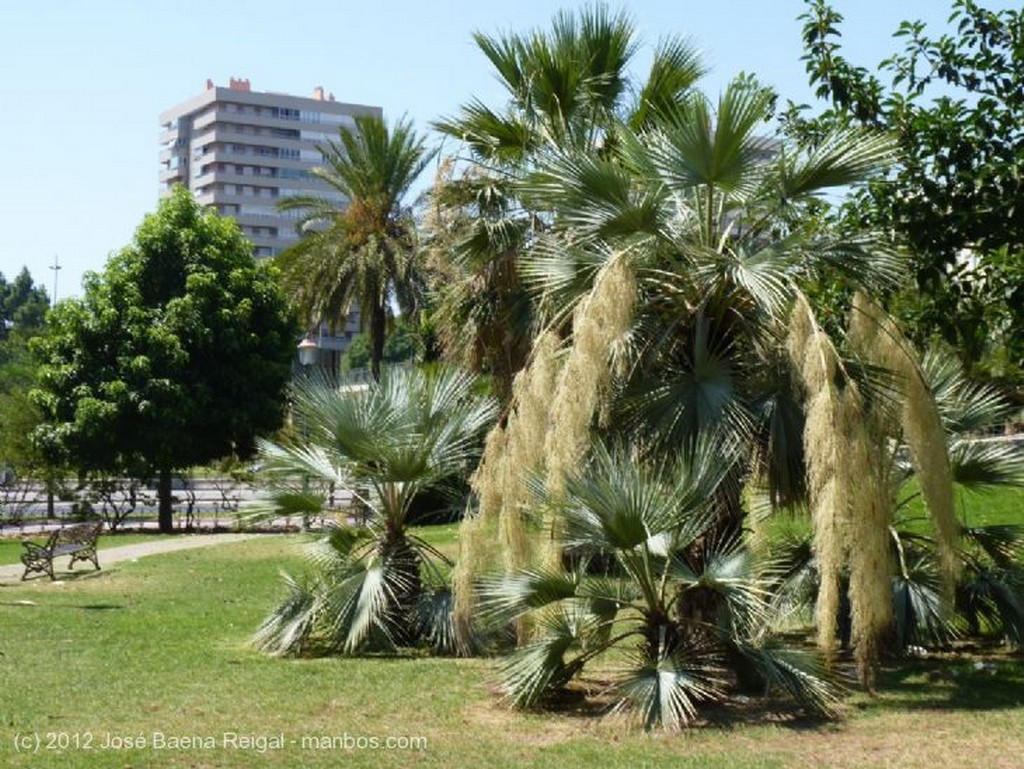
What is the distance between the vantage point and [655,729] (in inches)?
380

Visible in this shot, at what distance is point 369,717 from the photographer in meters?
10.2

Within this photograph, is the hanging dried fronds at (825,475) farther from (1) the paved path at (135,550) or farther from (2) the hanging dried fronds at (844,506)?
(1) the paved path at (135,550)

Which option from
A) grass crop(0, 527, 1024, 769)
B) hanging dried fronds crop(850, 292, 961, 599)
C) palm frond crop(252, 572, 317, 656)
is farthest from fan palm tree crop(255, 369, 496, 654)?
hanging dried fronds crop(850, 292, 961, 599)

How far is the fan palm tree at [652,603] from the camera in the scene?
10023 mm

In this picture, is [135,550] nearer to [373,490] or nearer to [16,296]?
[373,490]

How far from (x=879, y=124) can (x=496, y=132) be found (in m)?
5.56

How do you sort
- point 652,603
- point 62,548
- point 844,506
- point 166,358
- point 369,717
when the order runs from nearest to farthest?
point 844,506, point 369,717, point 652,603, point 62,548, point 166,358

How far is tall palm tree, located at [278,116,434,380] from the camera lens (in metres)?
35.2

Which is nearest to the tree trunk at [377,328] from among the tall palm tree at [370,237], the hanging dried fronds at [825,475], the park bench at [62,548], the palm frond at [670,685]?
the tall palm tree at [370,237]

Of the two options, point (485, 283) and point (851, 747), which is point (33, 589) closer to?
point (485, 283)

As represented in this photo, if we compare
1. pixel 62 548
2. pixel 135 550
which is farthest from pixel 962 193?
pixel 135 550

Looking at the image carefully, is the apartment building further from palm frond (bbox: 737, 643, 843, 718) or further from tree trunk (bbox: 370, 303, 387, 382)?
palm frond (bbox: 737, 643, 843, 718)

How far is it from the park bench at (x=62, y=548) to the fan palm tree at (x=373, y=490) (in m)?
8.02

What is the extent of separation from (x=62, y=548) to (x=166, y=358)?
12498 mm
